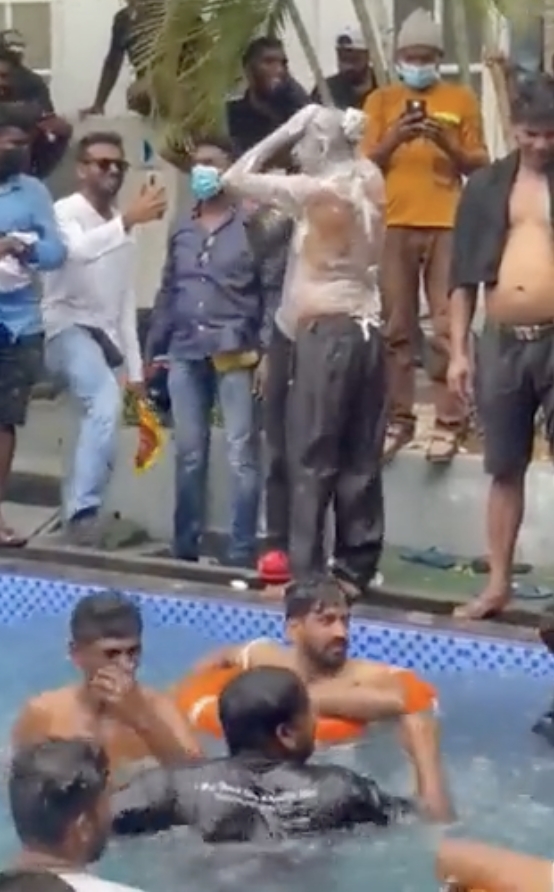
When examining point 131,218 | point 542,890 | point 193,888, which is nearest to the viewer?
point 542,890

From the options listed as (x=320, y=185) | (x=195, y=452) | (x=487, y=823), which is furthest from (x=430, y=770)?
(x=195, y=452)

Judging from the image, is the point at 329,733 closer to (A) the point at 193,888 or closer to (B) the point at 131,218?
(A) the point at 193,888

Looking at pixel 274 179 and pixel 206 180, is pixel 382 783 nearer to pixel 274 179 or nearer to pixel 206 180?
pixel 274 179

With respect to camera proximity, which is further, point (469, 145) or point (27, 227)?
point (469, 145)

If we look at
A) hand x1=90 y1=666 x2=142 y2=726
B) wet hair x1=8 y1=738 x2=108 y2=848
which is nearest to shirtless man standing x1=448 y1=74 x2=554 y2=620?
hand x1=90 y1=666 x2=142 y2=726

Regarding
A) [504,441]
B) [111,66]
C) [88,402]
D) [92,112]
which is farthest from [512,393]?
[92,112]

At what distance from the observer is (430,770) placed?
267 inches

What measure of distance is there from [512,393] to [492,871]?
4.13m

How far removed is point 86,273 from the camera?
9.75 m

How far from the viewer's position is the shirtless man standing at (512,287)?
805cm

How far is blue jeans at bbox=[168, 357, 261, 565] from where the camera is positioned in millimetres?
9539

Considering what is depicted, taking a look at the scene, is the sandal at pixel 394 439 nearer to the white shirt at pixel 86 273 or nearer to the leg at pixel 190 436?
the leg at pixel 190 436

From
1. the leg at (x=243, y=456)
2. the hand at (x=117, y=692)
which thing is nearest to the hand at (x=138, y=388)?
the leg at (x=243, y=456)

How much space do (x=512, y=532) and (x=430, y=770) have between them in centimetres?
181
